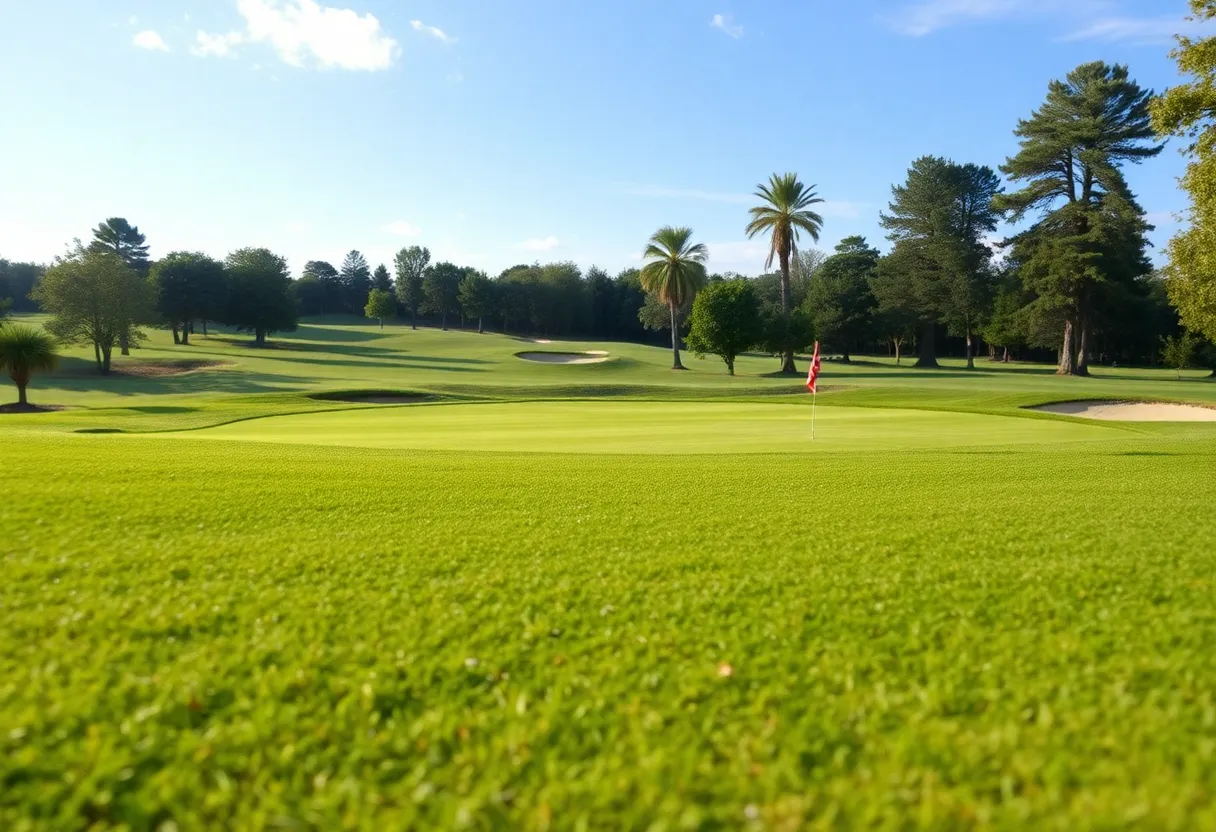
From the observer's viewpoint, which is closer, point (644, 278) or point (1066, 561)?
point (1066, 561)

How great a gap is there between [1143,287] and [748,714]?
74485mm

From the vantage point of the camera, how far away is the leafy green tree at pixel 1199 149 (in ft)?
55.8

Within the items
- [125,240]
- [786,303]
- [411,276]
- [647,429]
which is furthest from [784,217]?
[125,240]

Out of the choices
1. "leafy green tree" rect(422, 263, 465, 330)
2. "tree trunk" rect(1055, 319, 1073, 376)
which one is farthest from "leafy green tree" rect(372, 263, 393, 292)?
"tree trunk" rect(1055, 319, 1073, 376)

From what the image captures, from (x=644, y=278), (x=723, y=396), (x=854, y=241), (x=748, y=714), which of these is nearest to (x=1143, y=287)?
(x=854, y=241)

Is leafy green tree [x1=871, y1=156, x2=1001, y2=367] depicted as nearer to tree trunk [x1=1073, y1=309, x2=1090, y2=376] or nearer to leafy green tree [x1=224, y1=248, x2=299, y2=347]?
tree trunk [x1=1073, y1=309, x2=1090, y2=376]

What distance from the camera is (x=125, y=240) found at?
11350 cm

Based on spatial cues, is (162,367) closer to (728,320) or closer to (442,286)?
(728,320)

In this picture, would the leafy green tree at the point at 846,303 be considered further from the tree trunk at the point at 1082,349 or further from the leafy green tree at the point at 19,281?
the leafy green tree at the point at 19,281

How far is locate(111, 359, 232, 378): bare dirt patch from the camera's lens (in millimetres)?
51156

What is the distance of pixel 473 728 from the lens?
376 centimetres

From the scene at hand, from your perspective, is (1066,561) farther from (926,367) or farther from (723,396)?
(926,367)

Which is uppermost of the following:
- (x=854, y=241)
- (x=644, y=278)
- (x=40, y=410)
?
(x=854, y=241)

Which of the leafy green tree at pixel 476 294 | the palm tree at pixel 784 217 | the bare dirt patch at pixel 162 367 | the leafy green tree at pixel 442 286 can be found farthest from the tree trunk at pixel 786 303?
the leafy green tree at pixel 442 286
